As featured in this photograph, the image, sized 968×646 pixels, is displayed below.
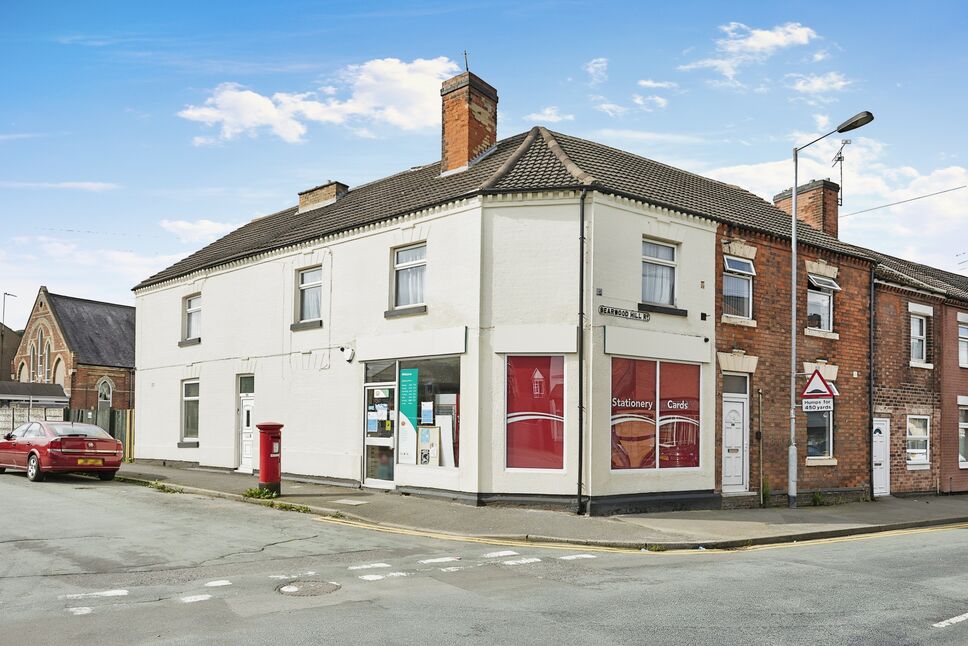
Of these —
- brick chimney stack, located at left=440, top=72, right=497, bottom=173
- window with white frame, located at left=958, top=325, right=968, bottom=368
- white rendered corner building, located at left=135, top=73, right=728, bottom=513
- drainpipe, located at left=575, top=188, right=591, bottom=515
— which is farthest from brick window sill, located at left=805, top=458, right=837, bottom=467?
brick chimney stack, located at left=440, top=72, right=497, bottom=173

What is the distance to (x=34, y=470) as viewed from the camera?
1905 cm

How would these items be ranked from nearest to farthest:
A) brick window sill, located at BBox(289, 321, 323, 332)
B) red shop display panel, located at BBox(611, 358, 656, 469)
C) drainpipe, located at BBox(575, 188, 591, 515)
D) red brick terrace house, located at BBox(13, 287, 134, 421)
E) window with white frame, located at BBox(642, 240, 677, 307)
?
drainpipe, located at BBox(575, 188, 591, 515), red shop display panel, located at BBox(611, 358, 656, 469), window with white frame, located at BBox(642, 240, 677, 307), brick window sill, located at BBox(289, 321, 323, 332), red brick terrace house, located at BBox(13, 287, 134, 421)

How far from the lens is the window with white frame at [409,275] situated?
56.2 ft

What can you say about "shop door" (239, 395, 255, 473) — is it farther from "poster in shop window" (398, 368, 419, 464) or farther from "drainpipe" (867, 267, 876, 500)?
"drainpipe" (867, 267, 876, 500)

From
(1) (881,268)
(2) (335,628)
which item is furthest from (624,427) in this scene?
(1) (881,268)

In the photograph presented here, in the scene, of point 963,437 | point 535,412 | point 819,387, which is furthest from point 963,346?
point 535,412

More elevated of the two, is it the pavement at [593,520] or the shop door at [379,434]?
the shop door at [379,434]


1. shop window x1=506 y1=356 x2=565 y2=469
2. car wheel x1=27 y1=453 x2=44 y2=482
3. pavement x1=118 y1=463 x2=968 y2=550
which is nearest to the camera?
pavement x1=118 y1=463 x2=968 y2=550

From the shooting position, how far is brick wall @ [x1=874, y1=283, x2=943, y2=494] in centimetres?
2173

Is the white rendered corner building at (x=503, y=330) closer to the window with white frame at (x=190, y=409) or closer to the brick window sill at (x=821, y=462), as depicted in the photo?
the window with white frame at (x=190, y=409)

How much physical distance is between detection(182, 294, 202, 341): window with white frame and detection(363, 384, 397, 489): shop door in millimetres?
8540

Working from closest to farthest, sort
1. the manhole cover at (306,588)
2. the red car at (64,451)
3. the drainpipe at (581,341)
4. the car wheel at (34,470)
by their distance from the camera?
1. the manhole cover at (306,588)
2. the drainpipe at (581,341)
3. the red car at (64,451)
4. the car wheel at (34,470)

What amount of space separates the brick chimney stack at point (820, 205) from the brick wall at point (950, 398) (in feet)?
14.6

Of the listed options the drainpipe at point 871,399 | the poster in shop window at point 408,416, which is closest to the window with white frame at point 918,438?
the drainpipe at point 871,399
